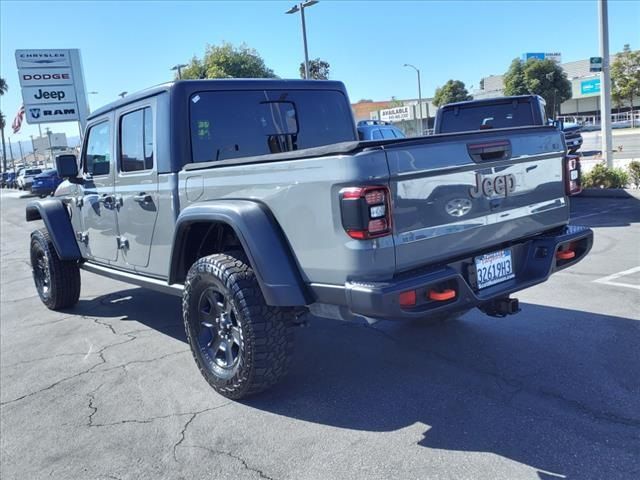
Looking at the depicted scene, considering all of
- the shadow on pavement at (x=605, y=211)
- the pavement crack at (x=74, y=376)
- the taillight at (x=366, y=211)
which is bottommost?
the pavement crack at (x=74, y=376)

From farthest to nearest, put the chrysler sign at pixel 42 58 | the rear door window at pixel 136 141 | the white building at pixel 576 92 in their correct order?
the white building at pixel 576 92
the chrysler sign at pixel 42 58
the rear door window at pixel 136 141

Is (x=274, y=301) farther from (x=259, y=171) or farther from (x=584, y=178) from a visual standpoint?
(x=584, y=178)

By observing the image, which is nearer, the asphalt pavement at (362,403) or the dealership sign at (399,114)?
the asphalt pavement at (362,403)

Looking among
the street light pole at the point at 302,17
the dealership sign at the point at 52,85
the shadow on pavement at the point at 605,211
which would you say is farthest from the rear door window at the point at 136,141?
the dealership sign at the point at 52,85

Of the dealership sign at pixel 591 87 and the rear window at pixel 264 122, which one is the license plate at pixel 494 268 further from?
the dealership sign at pixel 591 87

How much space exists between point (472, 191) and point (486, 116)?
5.96 meters

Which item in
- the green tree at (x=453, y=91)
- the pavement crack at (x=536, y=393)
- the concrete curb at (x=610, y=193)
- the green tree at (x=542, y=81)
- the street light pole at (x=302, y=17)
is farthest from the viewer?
the green tree at (x=453, y=91)

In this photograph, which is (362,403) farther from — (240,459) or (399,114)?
(399,114)

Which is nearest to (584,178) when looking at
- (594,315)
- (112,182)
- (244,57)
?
(594,315)

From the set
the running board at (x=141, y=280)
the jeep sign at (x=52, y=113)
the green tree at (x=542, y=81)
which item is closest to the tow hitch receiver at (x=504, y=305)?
the running board at (x=141, y=280)

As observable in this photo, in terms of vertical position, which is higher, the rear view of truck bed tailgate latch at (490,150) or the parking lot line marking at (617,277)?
the rear view of truck bed tailgate latch at (490,150)

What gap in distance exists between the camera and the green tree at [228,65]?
2731 centimetres

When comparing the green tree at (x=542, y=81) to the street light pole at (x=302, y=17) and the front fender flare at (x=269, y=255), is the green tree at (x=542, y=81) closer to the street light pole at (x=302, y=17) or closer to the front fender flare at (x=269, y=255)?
the street light pole at (x=302, y=17)

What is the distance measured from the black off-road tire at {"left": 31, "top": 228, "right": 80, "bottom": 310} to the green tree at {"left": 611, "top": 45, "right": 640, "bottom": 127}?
165ft
